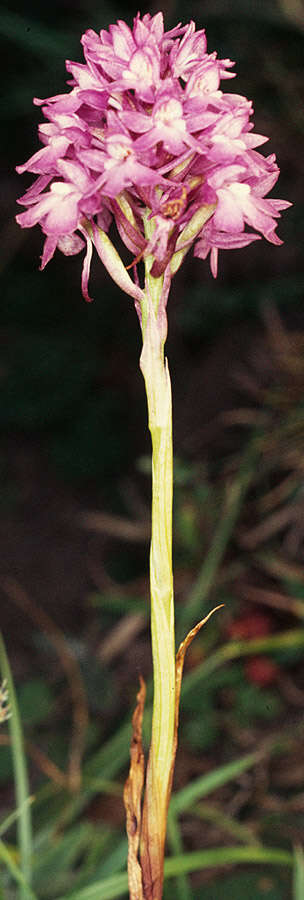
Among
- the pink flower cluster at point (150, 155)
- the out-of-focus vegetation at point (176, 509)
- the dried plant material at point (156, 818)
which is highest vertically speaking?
the pink flower cluster at point (150, 155)

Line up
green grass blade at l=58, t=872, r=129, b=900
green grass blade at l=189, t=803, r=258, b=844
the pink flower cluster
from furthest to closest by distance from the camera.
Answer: green grass blade at l=189, t=803, r=258, b=844 < green grass blade at l=58, t=872, r=129, b=900 < the pink flower cluster

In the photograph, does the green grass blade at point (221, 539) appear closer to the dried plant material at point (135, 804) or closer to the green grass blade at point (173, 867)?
the green grass blade at point (173, 867)

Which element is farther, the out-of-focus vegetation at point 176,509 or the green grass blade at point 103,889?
the out-of-focus vegetation at point 176,509

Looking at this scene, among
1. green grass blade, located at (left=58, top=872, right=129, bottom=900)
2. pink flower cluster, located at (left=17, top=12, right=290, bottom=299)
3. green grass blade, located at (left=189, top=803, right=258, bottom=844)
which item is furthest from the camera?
green grass blade, located at (left=189, top=803, right=258, bottom=844)

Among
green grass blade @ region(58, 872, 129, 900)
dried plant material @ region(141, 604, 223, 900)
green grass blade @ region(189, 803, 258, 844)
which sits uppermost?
dried plant material @ region(141, 604, 223, 900)

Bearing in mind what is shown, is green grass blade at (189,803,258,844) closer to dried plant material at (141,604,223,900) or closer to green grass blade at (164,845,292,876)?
green grass blade at (164,845,292,876)

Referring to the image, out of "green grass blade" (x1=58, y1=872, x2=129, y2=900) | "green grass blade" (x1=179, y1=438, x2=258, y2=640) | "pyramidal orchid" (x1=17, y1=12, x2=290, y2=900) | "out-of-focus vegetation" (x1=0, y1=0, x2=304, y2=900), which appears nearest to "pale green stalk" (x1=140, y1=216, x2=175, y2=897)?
"pyramidal orchid" (x1=17, y1=12, x2=290, y2=900)

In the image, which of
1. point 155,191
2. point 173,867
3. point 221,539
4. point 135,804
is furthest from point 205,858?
point 221,539

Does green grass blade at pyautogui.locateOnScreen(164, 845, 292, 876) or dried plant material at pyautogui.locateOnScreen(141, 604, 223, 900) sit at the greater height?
dried plant material at pyautogui.locateOnScreen(141, 604, 223, 900)

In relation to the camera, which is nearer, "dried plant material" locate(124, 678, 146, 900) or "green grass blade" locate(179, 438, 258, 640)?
"dried plant material" locate(124, 678, 146, 900)

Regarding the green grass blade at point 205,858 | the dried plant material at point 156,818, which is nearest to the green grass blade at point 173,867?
the green grass blade at point 205,858
